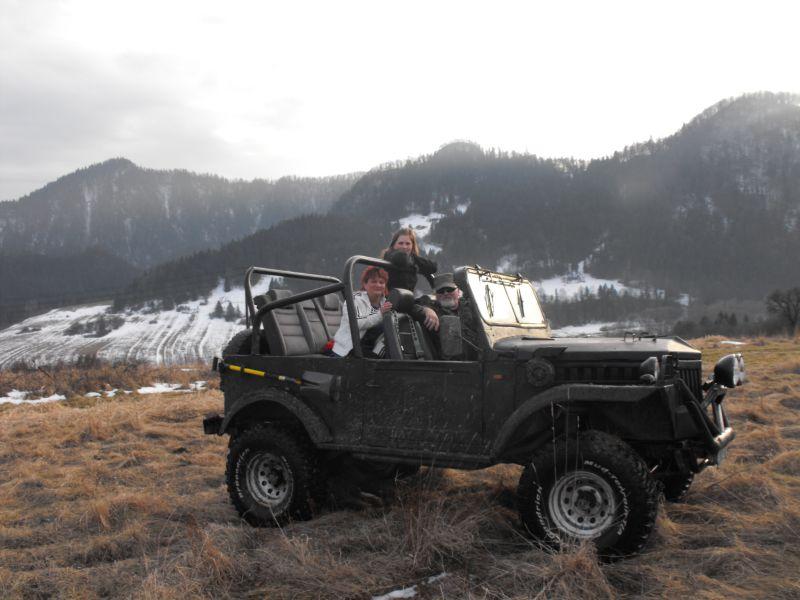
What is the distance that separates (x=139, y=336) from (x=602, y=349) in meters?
112

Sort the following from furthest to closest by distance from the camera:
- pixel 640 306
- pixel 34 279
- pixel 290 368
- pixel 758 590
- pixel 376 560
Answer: pixel 34 279 → pixel 640 306 → pixel 290 368 → pixel 376 560 → pixel 758 590

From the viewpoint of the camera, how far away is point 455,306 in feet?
17.3

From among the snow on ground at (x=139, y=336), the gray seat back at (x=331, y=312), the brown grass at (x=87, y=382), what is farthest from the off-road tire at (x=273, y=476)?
the snow on ground at (x=139, y=336)

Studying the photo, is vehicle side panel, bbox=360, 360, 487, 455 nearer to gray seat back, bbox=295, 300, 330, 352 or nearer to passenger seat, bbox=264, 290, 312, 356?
passenger seat, bbox=264, 290, 312, 356

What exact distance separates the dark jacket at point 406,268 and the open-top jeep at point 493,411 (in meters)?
0.26

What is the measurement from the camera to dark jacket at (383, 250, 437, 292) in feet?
18.5

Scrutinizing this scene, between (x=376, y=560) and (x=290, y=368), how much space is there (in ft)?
6.46

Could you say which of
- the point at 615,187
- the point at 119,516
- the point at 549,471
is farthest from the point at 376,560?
the point at 615,187

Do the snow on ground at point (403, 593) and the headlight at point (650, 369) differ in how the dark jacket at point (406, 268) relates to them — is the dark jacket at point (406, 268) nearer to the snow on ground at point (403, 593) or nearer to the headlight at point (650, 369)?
the headlight at point (650, 369)

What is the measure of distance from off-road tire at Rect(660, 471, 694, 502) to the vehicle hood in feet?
3.99

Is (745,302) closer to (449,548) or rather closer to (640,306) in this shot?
(640,306)

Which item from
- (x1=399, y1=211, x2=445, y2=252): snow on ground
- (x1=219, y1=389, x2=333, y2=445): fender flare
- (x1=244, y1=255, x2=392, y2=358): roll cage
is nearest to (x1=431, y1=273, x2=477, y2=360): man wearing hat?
(x1=244, y1=255, x2=392, y2=358): roll cage

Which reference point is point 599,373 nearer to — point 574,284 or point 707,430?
point 707,430

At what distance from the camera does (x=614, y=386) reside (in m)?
4.18
